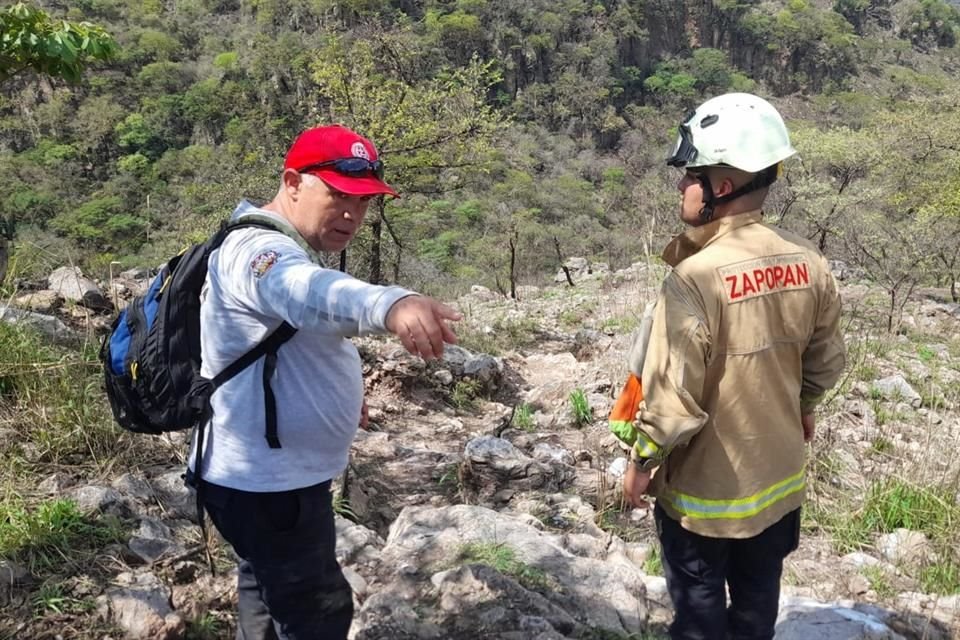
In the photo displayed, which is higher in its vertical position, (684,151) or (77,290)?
(684,151)

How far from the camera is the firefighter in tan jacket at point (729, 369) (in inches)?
55.5

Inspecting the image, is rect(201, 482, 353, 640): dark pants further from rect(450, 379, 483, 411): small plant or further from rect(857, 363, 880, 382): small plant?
rect(857, 363, 880, 382): small plant

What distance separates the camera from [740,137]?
4.61 feet

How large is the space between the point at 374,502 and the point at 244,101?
3726cm

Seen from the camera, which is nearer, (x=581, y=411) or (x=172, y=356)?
(x=172, y=356)

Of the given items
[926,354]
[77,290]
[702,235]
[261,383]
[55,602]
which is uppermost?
[702,235]

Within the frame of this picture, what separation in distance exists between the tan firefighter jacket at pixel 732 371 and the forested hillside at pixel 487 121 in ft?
8.03

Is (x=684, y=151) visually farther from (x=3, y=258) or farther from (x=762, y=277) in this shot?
(x=3, y=258)

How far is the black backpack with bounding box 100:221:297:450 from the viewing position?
130 centimetres

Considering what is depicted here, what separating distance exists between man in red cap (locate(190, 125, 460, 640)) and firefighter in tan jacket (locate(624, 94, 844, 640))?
667mm

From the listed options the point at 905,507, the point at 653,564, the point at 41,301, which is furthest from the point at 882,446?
the point at 41,301

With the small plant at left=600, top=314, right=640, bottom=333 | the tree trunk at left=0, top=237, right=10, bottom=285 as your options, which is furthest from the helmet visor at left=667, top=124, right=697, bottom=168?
the small plant at left=600, top=314, right=640, bottom=333

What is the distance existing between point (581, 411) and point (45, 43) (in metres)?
3.53

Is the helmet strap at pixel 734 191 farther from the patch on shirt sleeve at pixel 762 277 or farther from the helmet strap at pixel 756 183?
the patch on shirt sleeve at pixel 762 277
